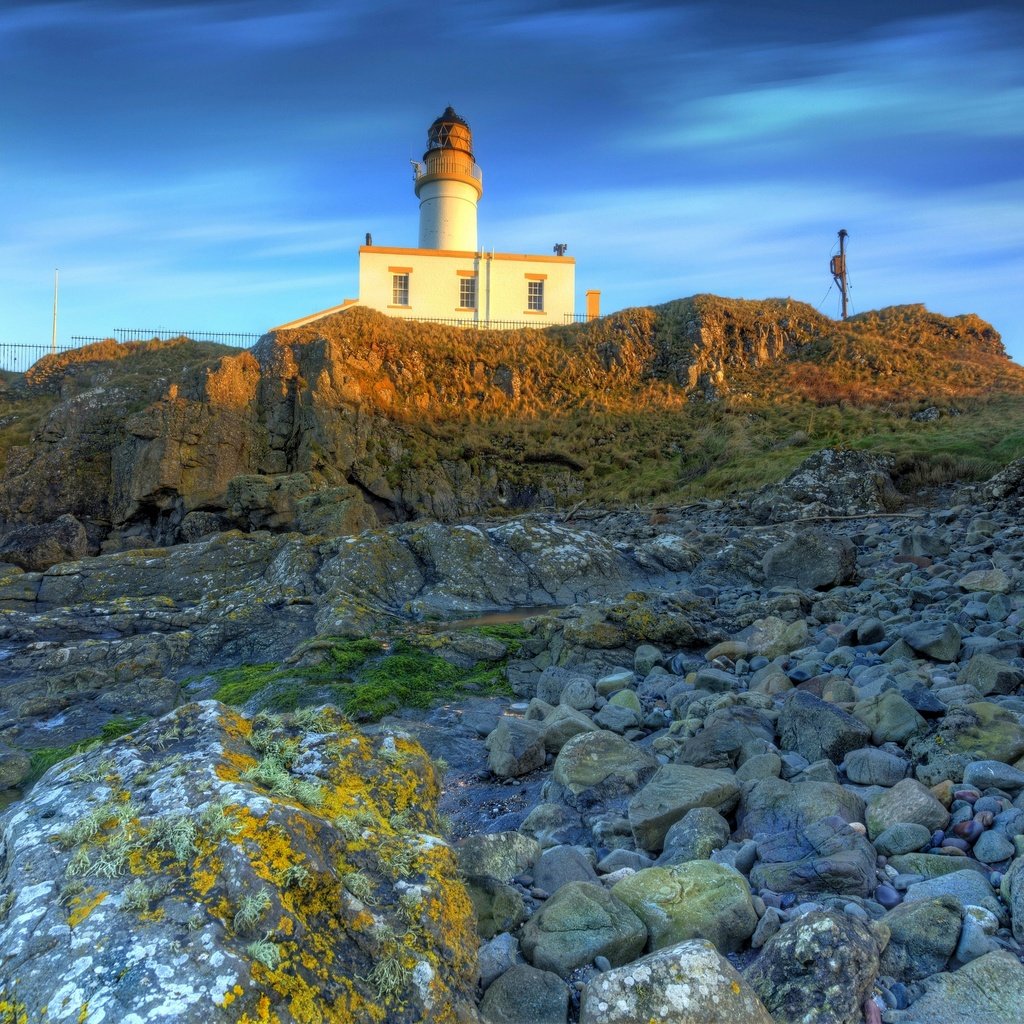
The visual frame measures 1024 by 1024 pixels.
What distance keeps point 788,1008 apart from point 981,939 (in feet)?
3.00

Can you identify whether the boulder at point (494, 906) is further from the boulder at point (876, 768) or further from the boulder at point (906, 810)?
the boulder at point (876, 768)

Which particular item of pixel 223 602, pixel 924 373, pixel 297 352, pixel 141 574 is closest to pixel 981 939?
pixel 223 602

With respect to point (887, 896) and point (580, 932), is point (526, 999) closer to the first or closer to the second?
point (580, 932)

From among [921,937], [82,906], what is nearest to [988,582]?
[921,937]

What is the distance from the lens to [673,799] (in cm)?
443

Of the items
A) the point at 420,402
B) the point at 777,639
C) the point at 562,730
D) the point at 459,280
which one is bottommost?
the point at 562,730

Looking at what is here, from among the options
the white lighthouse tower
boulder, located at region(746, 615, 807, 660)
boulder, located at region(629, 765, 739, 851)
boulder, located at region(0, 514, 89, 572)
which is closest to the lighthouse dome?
the white lighthouse tower

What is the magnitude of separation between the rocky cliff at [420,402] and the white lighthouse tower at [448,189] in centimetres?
1003

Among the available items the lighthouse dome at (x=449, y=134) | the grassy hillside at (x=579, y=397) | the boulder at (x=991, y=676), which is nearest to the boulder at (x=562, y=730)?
the boulder at (x=991, y=676)

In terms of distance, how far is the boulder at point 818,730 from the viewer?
202 inches

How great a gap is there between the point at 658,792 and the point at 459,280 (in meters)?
41.7

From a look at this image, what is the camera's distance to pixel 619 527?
66.2 ft

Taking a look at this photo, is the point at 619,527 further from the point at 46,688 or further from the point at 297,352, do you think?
the point at 297,352

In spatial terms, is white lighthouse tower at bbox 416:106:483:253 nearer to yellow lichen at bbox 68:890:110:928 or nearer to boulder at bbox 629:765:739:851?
boulder at bbox 629:765:739:851
